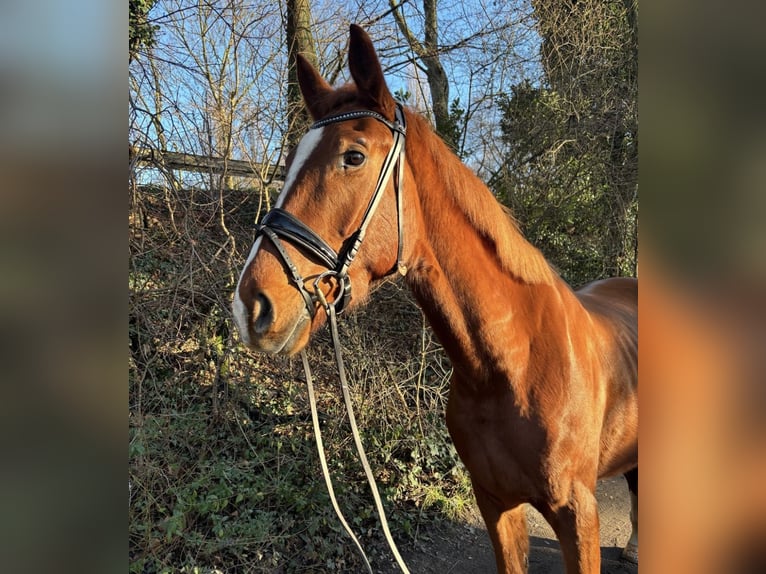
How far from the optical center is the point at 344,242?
1504 mm

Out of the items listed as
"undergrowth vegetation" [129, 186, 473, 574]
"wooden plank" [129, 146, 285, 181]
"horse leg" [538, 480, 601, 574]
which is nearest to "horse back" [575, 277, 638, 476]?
"horse leg" [538, 480, 601, 574]

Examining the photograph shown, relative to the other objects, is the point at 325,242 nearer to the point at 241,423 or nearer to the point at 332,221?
the point at 332,221

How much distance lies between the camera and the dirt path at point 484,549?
3353 millimetres

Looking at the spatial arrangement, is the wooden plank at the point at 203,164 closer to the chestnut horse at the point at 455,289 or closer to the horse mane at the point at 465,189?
the chestnut horse at the point at 455,289

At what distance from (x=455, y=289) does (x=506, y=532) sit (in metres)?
1.25

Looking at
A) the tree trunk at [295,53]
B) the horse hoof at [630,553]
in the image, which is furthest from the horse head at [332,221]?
the horse hoof at [630,553]

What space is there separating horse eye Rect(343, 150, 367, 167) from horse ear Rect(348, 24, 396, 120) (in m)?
0.22

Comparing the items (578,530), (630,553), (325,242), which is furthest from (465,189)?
(630,553)

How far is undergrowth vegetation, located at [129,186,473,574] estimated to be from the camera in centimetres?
313

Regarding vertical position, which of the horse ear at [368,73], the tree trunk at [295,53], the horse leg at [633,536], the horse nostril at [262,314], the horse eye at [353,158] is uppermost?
the tree trunk at [295,53]

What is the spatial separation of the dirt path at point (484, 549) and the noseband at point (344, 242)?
2.80 m

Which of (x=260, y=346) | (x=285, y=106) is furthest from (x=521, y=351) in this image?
(x=285, y=106)
